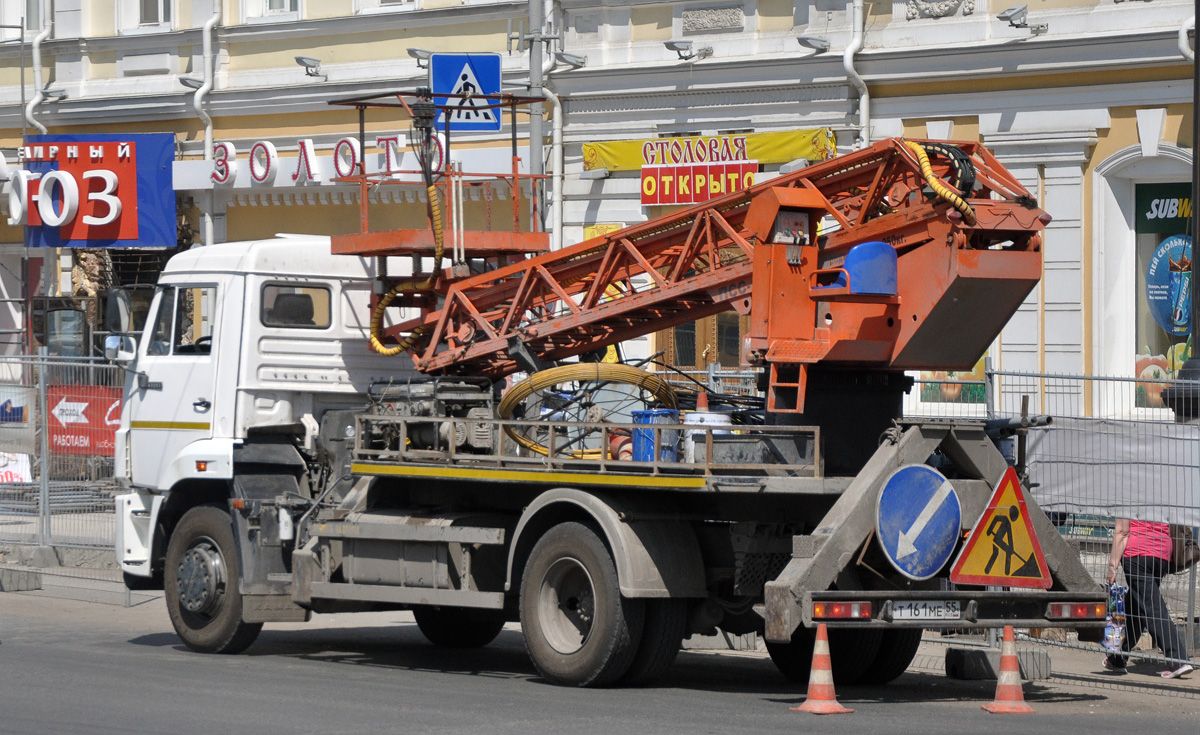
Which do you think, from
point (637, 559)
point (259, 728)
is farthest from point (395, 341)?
point (259, 728)

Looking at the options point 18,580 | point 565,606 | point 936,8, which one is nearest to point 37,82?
point 18,580

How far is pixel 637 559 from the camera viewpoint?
33.9 feet

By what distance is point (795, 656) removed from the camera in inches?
460

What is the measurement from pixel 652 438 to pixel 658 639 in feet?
3.95

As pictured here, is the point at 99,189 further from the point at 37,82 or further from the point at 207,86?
the point at 207,86

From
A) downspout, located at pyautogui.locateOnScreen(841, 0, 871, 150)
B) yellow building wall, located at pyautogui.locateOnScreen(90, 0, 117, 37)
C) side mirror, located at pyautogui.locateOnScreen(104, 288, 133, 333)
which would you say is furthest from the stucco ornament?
yellow building wall, located at pyautogui.locateOnScreen(90, 0, 117, 37)

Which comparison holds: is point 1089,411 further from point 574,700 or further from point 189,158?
point 189,158

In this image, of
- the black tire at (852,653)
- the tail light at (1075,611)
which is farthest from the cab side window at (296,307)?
the tail light at (1075,611)

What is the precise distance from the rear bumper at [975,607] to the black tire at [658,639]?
1205mm

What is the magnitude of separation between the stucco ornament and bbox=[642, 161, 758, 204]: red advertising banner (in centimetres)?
254

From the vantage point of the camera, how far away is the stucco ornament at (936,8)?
20.4 m

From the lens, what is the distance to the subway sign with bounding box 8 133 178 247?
86.9 feet

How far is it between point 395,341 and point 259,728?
15.8ft

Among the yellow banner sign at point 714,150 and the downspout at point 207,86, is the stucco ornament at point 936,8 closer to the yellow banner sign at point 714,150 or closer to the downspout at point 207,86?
the yellow banner sign at point 714,150
